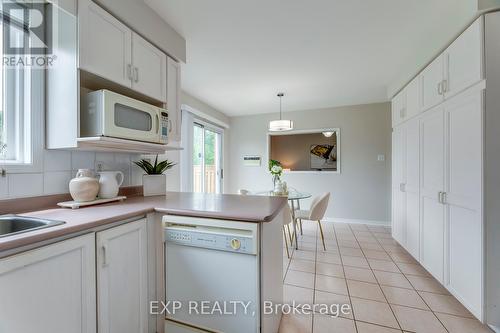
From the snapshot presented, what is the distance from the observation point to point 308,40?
2137 mm

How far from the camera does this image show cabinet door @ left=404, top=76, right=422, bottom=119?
7.80 ft

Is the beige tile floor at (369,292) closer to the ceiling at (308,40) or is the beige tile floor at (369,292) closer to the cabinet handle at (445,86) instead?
the cabinet handle at (445,86)

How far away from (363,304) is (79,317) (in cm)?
198

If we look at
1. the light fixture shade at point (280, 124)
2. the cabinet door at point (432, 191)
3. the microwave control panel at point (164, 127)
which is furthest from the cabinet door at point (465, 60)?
the microwave control panel at point (164, 127)

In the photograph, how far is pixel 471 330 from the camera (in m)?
1.51

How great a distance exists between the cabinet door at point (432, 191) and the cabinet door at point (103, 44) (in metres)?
2.69

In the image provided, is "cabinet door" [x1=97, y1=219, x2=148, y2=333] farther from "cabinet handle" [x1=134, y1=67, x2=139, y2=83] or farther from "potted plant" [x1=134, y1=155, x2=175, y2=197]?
"cabinet handle" [x1=134, y1=67, x2=139, y2=83]

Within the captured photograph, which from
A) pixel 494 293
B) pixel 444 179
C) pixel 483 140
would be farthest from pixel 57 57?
pixel 494 293

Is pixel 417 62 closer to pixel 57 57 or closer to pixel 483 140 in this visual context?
pixel 483 140

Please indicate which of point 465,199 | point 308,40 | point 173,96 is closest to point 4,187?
point 173,96

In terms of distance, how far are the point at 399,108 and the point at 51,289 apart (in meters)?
3.79

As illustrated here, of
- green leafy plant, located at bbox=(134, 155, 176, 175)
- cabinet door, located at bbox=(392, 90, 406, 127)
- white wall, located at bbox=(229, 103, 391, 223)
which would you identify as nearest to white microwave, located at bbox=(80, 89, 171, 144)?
green leafy plant, located at bbox=(134, 155, 176, 175)

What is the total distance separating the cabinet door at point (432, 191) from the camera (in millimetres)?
1942

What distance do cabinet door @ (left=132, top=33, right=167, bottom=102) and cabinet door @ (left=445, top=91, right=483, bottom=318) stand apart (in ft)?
7.98
